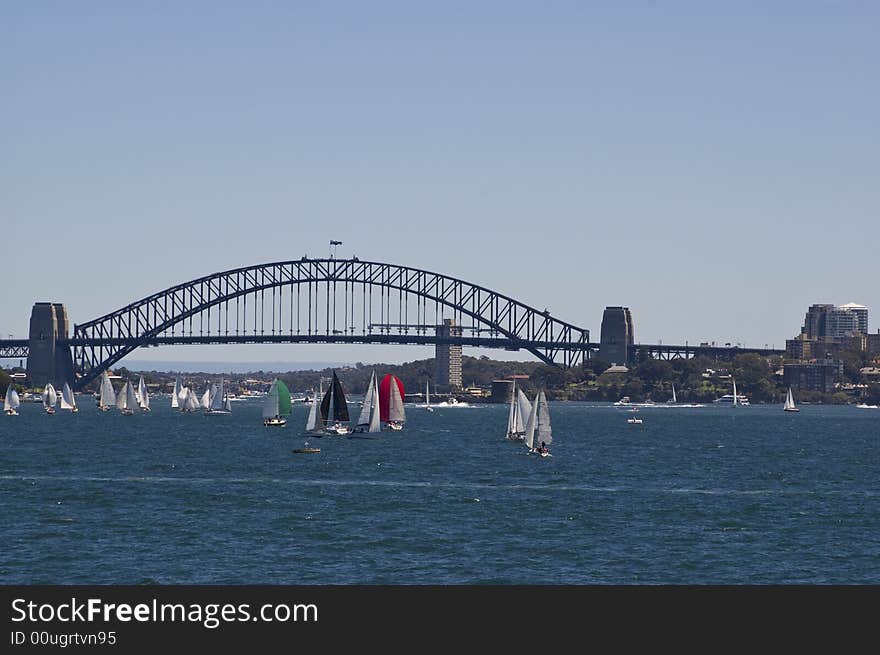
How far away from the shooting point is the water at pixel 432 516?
121 ft

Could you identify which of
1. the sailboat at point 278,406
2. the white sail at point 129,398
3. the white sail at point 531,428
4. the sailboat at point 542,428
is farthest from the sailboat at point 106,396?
the sailboat at point 542,428

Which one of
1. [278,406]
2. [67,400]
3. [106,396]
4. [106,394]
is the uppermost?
[106,394]

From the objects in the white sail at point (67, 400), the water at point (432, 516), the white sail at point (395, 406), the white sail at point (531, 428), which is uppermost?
the white sail at point (67, 400)

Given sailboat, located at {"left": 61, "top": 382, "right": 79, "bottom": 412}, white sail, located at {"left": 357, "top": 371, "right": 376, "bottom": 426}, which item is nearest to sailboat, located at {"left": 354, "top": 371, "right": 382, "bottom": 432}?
white sail, located at {"left": 357, "top": 371, "right": 376, "bottom": 426}

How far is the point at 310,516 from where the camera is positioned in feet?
160

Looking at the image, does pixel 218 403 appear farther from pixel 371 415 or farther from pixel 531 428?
pixel 531 428

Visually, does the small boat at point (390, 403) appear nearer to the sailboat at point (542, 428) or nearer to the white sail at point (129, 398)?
the sailboat at point (542, 428)

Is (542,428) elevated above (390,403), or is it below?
below

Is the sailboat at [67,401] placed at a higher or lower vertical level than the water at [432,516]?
higher

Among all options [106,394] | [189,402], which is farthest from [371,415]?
[106,394]

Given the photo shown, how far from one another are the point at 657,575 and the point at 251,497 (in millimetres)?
23352

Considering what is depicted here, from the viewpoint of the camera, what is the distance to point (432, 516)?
49.4 meters
